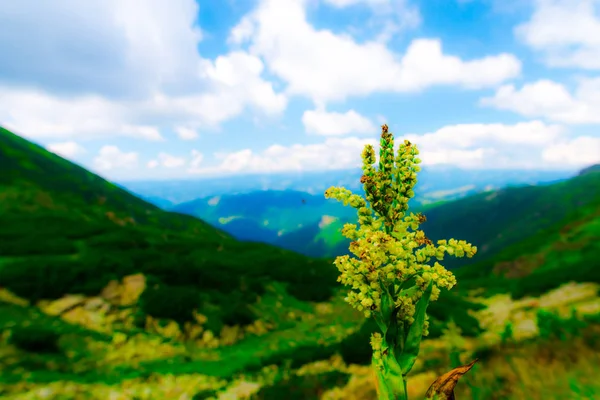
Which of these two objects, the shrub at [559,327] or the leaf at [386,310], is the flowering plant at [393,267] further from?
the shrub at [559,327]

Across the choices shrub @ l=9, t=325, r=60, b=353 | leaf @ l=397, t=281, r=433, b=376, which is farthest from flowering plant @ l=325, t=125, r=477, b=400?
shrub @ l=9, t=325, r=60, b=353

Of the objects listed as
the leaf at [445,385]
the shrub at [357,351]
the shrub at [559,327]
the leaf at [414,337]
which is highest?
the leaf at [414,337]

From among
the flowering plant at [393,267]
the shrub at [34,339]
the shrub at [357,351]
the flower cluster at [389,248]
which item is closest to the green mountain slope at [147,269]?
the shrub at [34,339]

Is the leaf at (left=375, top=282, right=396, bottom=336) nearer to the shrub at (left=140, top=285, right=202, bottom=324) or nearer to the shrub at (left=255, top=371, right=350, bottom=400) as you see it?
the shrub at (left=255, top=371, right=350, bottom=400)

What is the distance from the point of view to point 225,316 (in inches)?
729

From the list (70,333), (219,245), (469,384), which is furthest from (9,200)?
(469,384)

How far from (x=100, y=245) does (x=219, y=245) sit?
17.3 m

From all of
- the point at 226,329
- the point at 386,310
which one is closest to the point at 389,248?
the point at 386,310

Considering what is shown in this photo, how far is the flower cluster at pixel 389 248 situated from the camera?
417cm

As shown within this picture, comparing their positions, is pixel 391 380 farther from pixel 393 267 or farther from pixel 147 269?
pixel 147 269

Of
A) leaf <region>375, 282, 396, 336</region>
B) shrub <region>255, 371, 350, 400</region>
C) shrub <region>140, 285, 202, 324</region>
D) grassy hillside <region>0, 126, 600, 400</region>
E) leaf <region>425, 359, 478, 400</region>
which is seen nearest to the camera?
leaf <region>425, 359, 478, 400</region>

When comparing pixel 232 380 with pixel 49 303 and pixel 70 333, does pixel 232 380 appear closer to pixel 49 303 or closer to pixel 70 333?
pixel 70 333

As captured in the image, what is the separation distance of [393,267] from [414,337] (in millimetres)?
1109

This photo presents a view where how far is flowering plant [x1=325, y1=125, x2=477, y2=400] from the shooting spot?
13.6ft
